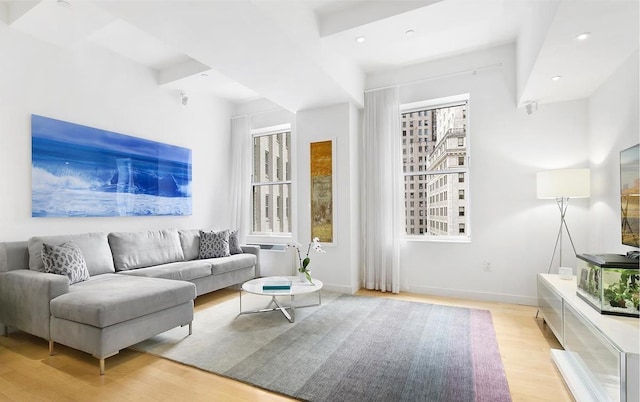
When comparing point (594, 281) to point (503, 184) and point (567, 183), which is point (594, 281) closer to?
point (567, 183)

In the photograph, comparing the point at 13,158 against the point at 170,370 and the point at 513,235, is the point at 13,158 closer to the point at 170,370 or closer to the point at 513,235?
the point at 170,370

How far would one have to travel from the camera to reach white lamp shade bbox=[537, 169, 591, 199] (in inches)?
122

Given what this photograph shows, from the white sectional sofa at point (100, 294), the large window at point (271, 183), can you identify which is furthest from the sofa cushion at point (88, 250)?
the large window at point (271, 183)

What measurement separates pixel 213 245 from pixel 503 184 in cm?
386

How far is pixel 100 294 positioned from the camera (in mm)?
2396

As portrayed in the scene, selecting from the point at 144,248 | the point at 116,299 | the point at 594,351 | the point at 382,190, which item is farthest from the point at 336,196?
the point at 594,351

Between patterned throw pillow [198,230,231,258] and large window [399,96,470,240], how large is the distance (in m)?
2.63

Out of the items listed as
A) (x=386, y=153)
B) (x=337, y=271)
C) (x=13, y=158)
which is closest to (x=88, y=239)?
(x=13, y=158)

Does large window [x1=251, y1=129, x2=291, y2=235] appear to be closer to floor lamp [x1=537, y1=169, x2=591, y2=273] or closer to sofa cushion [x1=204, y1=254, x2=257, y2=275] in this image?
sofa cushion [x1=204, y1=254, x2=257, y2=275]

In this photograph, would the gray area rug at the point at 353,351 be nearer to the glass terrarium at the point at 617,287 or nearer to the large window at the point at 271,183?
the glass terrarium at the point at 617,287

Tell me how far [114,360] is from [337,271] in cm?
276

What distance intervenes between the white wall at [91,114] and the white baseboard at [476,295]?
137 inches

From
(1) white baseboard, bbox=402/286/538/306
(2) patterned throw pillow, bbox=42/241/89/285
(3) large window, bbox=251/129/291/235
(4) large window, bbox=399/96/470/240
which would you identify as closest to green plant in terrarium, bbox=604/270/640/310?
(1) white baseboard, bbox=402/286/538/306

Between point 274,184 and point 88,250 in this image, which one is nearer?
point 88,250
